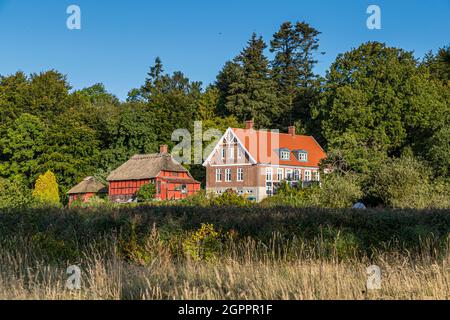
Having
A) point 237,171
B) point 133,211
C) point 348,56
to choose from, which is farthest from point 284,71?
point 133,211

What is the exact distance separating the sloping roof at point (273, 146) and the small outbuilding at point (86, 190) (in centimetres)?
1664

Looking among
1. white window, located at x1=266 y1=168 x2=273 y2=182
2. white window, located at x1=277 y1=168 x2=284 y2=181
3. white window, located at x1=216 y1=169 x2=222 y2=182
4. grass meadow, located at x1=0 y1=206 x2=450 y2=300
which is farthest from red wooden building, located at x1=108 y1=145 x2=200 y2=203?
grass meadow, located at x1=0 y1=206 x2=450 y2=300

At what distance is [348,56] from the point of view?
6084cm

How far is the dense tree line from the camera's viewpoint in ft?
170

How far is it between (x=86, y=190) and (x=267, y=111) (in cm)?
2494

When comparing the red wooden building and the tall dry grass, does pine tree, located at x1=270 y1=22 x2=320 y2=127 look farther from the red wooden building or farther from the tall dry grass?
the tall dry grass

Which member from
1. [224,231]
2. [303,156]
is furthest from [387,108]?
[224,231]

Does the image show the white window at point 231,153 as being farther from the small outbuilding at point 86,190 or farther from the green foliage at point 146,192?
the small outbuilding at point 86,190

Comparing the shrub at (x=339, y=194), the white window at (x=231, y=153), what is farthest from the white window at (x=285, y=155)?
the shrub at (x=339, y=194)

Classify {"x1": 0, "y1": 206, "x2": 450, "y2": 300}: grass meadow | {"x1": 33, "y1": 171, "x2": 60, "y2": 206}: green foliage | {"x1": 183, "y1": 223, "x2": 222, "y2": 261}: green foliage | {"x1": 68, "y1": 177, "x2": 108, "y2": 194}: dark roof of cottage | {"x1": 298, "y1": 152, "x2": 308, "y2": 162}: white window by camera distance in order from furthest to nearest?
{"x1": 68, "y1": 177, "x2": 108, "y2": 194}: dark roof of cottage, {"x1": 298, "y1": 152, "x2": 308, "y2": 162}: white window, {"x1": 33, "y1": 171, "x2": 60, "y2": 206}: green foliage, {"x1": 183, "y1": 223, "x2": 222, "y2": 261}: green foliage, {"x1": 0, "y1": 206, "x2": 450, "y2": 300}: grass meadow

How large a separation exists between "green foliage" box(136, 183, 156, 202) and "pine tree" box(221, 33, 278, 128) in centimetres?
1774

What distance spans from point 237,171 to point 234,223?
4723 cm

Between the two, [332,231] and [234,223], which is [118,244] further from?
[332,231]

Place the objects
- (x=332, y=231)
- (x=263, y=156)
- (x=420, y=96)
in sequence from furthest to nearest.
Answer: (x=263, y=156), (x=420, y=96), (x=332, y=231)
